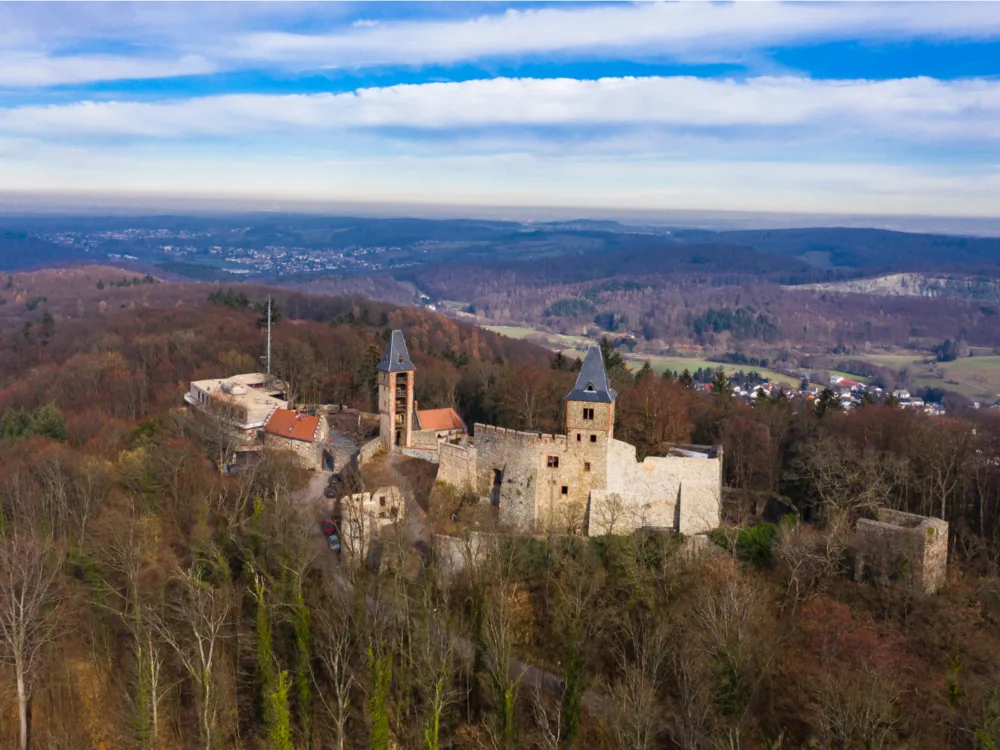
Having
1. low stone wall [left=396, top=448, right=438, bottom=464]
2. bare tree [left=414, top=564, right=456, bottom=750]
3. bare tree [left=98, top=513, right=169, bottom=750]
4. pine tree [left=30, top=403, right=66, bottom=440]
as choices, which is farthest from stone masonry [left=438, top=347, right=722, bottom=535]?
pine tree [left=30, top=403, right=66, bottom=440]

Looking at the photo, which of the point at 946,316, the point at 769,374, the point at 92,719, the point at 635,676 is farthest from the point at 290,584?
the point at 946,316

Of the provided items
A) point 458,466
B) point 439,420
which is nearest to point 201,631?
point 458,466

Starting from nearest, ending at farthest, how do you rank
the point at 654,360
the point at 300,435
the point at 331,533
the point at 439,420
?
the point at 331,533 → the point at 300,435 → the point at 439,420 → the point at 654,360

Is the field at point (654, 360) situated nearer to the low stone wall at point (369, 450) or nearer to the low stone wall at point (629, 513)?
the low stone wall at point (369, 450)

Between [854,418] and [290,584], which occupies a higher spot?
[854,418]

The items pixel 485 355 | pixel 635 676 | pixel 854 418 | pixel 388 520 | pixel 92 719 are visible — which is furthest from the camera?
pixel 485 355

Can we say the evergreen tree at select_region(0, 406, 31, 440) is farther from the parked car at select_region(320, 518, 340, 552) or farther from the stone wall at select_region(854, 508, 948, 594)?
the stone wall at select_region(854, 508, 948, 594)

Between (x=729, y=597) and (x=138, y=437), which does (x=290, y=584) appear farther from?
(x=138, y=437)

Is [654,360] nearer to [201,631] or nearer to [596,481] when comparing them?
[596,481]
